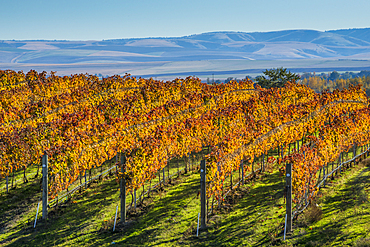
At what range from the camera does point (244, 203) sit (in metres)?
18.7

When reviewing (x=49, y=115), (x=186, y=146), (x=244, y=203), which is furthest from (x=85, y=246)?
(x=49, y=115)

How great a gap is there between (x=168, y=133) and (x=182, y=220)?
654 cm

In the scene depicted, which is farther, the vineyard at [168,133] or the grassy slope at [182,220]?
the vineyard at [168,133]

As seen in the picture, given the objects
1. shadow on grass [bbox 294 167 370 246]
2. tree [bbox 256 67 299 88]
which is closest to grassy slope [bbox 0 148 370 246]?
shadow on grass [bbox 294 167 370 246]

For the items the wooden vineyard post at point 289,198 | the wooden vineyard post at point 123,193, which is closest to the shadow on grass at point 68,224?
the wooden vineyard post at point 123,193

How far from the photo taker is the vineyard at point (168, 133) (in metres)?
17.8

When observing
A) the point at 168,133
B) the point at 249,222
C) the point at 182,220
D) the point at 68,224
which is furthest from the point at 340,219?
the point at 68,224

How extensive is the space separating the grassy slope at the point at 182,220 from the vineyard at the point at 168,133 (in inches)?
41.5

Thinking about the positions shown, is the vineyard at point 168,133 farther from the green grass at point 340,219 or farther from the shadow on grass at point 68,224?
the shadow on grass at point 68,224

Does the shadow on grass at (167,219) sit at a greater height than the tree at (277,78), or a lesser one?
lesser

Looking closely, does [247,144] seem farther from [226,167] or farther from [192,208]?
[192,208]

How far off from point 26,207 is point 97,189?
3.91 m

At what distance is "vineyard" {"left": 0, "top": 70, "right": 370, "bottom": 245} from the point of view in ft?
58.5

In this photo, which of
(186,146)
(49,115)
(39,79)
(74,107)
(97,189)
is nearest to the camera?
(97,189)
